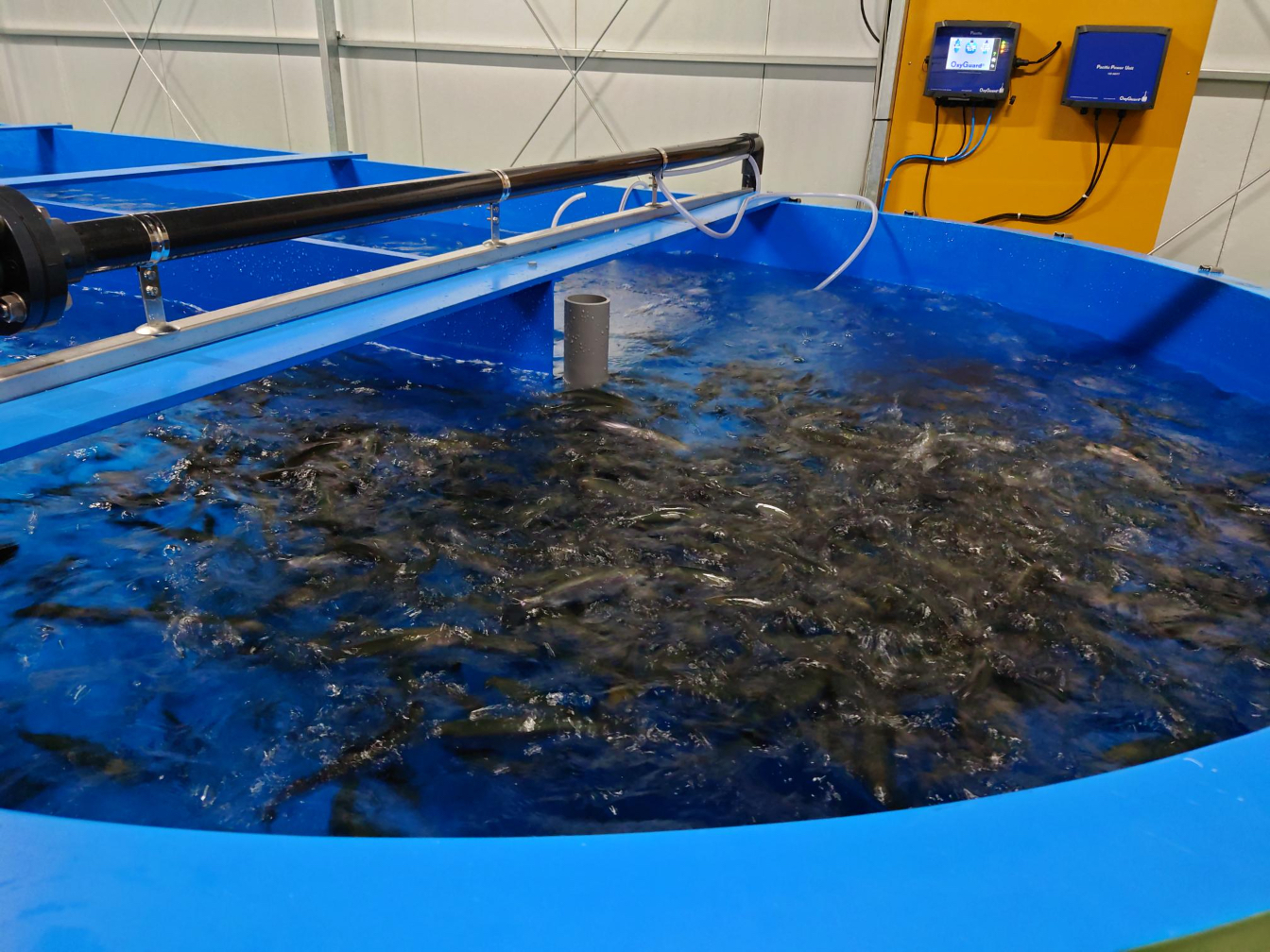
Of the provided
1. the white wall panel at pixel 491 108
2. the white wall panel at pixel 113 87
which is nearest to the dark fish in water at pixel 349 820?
the white wall panel at pixel 491 108

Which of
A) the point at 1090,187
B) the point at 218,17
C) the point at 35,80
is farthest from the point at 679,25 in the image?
the point at 35,80

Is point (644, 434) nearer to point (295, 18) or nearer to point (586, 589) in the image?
point (586, 589)

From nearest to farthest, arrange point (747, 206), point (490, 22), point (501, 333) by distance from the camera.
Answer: point (501, 333) → point (747, 206) → point (490, 22)

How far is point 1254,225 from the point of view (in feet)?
15.5

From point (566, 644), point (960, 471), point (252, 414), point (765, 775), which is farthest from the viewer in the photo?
point (252, 414)

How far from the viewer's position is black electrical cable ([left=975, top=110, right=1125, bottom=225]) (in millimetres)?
4891

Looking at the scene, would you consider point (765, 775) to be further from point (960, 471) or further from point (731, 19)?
point (731, 19)

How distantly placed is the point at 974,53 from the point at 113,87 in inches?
328

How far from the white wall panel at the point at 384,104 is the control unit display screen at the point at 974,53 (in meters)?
3.77

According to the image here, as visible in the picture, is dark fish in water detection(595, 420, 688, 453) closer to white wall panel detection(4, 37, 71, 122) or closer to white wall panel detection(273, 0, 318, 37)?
white wall panel detection(273, 0, 318, 37)

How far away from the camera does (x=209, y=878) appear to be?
0.64 meters

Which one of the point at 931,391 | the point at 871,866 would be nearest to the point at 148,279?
the point at 871,866

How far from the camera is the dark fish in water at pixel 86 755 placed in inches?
51.1

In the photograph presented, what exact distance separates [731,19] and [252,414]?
493 centimetres
